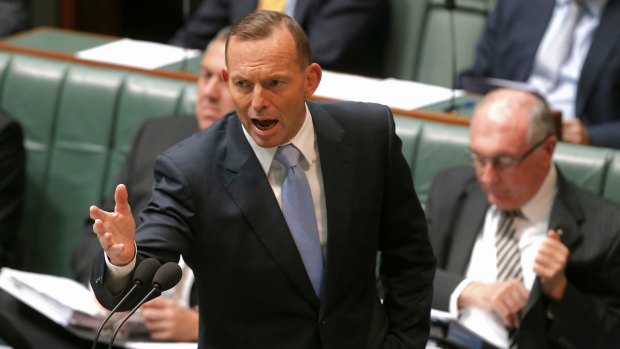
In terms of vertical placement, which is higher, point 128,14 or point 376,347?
point 376,347

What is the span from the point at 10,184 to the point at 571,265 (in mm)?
1628

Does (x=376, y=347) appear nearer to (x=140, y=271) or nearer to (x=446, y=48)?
(x=140, y=271)

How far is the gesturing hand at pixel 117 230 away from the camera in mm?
1733

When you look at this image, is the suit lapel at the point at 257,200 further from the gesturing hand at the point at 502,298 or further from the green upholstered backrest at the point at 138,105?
the green upholstered backrest at the point at 138,105

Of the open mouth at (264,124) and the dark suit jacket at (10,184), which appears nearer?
the open mouth at (264,124)

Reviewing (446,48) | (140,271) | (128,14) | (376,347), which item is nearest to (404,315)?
(376,347)

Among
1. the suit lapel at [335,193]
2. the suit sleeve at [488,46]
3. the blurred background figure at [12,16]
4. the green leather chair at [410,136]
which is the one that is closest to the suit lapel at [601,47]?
the suit sleeve at [488,46]

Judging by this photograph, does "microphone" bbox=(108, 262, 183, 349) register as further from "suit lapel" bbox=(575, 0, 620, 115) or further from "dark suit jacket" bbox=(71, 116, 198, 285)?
"suit lapel" bbox=(575, 0, 620, 115)

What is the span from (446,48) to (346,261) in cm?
226

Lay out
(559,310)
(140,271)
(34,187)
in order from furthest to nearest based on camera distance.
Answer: (34,187), (559,310), (140,271)

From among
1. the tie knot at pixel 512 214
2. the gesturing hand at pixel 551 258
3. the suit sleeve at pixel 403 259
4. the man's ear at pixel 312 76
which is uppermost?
the man's ear at pixel 312 76

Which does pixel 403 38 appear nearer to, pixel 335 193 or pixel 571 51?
pixel 571 51

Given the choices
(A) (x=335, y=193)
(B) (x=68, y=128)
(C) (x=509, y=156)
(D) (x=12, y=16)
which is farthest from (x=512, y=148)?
(D) (x=12, y=16)

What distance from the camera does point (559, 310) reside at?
271cm
